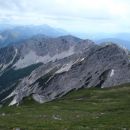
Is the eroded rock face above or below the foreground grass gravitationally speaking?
below

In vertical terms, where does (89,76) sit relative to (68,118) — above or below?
below

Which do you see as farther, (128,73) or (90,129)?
(128,73)

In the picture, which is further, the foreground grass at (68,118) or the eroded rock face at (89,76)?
the eroded rock face at (89,76)

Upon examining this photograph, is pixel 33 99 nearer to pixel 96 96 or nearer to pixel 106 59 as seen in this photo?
pixel 96 96

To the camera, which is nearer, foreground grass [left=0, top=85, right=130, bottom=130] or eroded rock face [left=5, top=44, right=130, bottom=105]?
foreground grass [left=0, top=85, right=130, bottom=130]

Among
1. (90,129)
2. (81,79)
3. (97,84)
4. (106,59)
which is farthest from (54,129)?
(106,59)

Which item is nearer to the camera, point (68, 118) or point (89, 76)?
point (68, 118)

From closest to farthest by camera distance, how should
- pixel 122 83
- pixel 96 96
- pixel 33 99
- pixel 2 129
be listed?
pixel 2 129, pixel 96 96, pixel 33 99, pixel 122 83

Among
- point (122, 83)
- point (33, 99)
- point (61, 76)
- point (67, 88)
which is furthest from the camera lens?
point (61, 76)

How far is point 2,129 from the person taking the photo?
132 ft

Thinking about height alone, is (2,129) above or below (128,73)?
above

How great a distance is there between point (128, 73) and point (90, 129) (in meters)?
135

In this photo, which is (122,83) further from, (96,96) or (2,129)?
(2,129)

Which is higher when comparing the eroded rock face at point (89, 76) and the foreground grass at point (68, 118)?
the foreground grass at point (68, 118)
